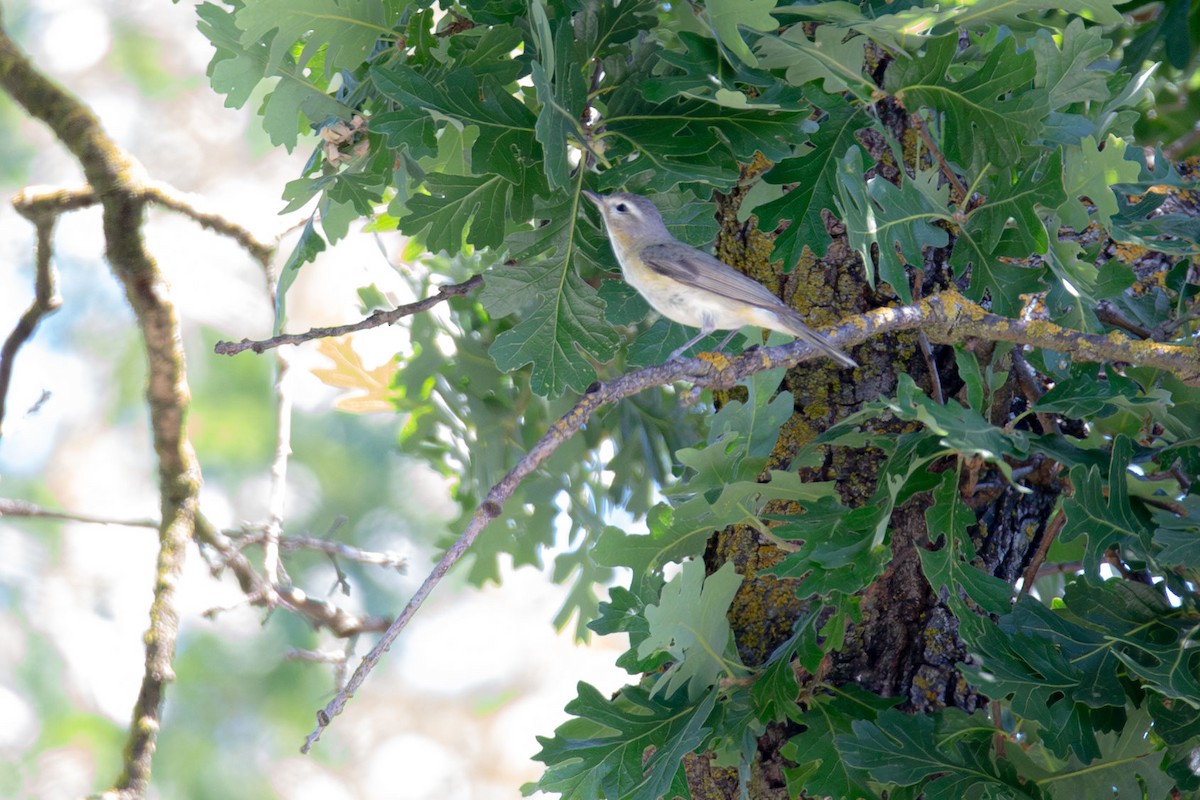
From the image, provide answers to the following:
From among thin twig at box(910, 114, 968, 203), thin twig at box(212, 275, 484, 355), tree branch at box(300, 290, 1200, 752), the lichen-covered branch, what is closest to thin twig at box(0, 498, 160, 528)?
the lichen-covered branch

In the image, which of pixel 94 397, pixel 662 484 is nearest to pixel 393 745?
pixel 94 397

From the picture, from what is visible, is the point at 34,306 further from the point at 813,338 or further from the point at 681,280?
the point at 813,338

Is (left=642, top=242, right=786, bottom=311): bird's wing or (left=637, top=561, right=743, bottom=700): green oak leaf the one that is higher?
(left=642, top=242, right=786, bottom=311): bird's wing

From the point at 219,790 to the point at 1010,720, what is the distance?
515 cm

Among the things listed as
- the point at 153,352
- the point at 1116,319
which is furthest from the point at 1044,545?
the point at 153,352

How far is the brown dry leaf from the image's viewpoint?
283 centimetres

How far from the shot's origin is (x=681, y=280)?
2.08 meters

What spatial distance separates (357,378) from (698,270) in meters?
1.17

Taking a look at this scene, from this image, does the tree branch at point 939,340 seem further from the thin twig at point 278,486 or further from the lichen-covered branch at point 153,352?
the thin twig at point 278,486

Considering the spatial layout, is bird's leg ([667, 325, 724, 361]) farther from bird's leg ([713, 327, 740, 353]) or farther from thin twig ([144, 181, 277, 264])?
thin twig ([144, 181, 277, 264])

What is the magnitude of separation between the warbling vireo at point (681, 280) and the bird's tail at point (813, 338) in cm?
1

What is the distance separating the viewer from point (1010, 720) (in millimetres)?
2102

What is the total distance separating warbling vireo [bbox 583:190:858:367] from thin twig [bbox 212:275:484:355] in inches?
11.9

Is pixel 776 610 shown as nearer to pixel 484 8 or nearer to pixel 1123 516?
pixel 1123 516
